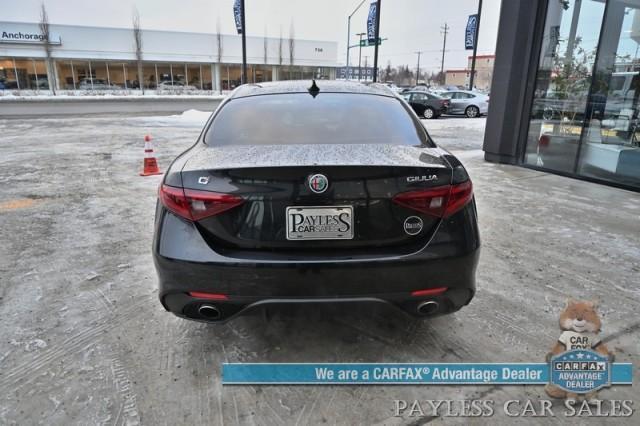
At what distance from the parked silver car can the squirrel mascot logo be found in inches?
826

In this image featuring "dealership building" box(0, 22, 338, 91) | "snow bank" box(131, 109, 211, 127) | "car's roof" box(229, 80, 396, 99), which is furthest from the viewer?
"dealership building" box(0, 22, 338, 91)

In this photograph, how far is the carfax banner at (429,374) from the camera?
2.30 metres

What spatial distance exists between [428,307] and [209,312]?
44.7 inches

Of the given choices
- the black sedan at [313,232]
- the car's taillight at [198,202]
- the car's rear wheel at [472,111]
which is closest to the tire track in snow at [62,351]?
the black sedan at [313,232]

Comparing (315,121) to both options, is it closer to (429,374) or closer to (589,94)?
(429,374)

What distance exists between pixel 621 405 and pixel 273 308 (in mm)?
1842

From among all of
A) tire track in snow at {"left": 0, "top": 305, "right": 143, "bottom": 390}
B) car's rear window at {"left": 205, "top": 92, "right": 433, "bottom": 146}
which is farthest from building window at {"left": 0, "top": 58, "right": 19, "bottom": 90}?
car's rear window at {"left": 205, "top": 92, "right": 433, "bottom": 146}

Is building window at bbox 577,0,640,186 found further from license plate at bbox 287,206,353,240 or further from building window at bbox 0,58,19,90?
building window at bbox 0,58,19,90

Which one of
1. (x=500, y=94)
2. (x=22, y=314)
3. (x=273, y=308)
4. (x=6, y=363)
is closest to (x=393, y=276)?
(x=273, y=308)

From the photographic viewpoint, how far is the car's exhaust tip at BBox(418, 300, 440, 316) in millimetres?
2179

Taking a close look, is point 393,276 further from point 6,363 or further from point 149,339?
point 6,363

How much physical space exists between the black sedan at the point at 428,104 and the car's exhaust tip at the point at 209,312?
65.1ft

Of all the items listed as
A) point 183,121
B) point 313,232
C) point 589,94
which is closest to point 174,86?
point 183,121

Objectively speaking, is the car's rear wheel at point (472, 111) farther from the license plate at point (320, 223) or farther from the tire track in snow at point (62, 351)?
the license plate at point (320, 223)
